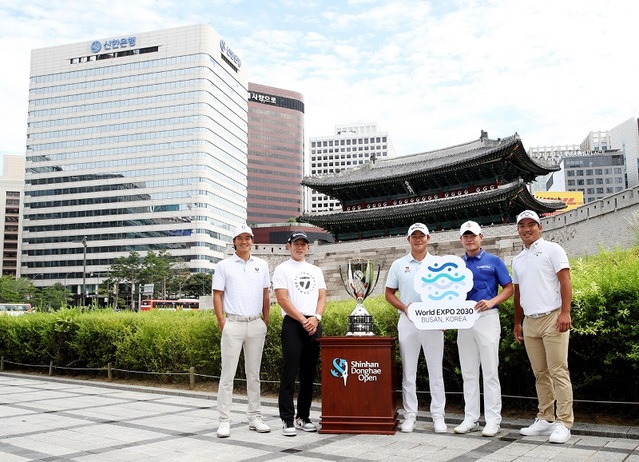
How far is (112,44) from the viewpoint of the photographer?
96.0m

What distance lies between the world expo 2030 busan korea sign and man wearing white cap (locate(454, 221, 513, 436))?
0.48 feet

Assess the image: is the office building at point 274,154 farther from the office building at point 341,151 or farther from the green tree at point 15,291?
the green tree at point 15,291

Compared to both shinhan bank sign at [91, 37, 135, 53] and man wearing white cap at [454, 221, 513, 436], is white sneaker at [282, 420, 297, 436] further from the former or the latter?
shinhan bank sign at [91, 37, 135, 53]

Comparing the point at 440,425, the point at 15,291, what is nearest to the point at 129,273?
the point at 15,291

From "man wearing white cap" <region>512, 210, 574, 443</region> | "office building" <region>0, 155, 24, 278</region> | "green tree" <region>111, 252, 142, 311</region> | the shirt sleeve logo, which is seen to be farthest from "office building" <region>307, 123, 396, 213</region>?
"man wearing white cap" <region>512, 210, 574, 443</region>

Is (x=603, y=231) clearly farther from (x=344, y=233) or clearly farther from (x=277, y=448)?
(x=277, y=448)

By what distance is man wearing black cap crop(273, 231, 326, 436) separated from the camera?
6.09m

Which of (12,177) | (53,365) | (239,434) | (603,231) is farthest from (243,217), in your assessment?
(239,434)

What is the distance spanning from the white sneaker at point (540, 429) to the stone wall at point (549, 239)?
52.6ft

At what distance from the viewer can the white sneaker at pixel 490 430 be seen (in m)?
5.54

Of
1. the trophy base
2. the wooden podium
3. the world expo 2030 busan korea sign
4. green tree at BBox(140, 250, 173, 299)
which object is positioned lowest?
the wooden podium

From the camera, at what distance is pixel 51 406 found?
8156mm

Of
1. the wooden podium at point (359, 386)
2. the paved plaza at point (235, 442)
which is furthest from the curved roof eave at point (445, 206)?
the wooden podium at point (359, 386)

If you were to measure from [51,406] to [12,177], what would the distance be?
139m
